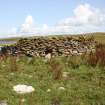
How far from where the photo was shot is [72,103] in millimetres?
7285

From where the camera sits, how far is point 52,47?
51.3 ft

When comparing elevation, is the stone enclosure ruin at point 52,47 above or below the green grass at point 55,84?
above

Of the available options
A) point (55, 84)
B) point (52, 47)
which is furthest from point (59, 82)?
point (52, 47)

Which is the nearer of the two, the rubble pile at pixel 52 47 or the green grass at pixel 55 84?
the green grass at pixel 55 84

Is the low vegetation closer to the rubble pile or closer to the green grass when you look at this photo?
the green grass

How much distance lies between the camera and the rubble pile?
15.6m

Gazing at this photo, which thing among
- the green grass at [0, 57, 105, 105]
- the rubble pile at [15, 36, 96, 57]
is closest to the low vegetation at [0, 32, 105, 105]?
the green grass at [0, 57, 105, 105]

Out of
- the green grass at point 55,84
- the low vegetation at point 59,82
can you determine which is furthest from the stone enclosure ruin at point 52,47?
the green grass at point 55,84

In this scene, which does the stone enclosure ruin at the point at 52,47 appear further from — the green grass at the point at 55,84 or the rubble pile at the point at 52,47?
the green grass at the point at 55,84

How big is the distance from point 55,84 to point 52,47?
23.0 feet

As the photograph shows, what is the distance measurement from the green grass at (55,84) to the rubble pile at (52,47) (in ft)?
12.7

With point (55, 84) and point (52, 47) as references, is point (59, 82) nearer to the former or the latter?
point (55, 84)

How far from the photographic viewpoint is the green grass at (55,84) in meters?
7.52

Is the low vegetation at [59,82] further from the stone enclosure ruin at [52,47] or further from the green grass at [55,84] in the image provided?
the stone enclosure ruin at [52,47]
